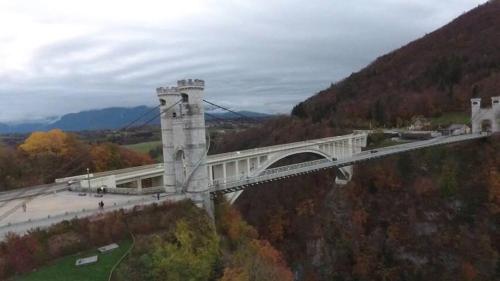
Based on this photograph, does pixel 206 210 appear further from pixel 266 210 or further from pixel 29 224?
pixel 266 210

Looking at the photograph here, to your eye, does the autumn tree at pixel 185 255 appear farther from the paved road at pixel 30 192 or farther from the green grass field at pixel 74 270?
the paved road at pixel 30 192

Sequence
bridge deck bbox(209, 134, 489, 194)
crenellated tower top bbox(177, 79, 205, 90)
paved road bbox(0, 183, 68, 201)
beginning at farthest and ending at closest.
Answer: paved road bbox(0, 183, 68, 201) < bridge deck bbox(209, 134, 489, 194) < crenellated tower top bbox(177, 79, 205, 90)

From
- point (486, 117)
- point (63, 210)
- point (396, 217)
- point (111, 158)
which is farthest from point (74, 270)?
point (486, 117)

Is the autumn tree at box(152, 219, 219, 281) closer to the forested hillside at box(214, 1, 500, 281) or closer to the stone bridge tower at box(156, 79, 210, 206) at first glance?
the stone bridge tower at box(156, 79, 210, 206)

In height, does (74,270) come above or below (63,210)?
below

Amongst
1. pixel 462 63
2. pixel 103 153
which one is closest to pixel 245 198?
pixel 103 153

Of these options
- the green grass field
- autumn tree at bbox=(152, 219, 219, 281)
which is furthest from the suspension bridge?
autumn tree at bbox=(152, 219, 219, 281)

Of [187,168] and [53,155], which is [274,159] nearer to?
[187,168]
